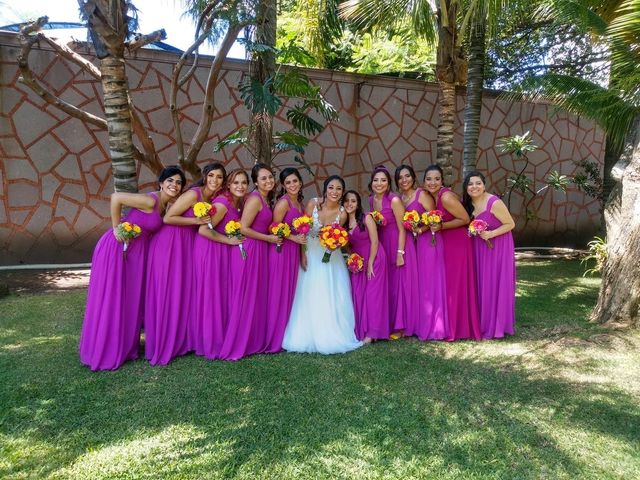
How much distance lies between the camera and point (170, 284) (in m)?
4.54

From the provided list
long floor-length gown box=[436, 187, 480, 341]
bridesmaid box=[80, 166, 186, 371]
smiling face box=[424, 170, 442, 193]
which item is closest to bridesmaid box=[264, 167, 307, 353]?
bridesmaid box=[80, 166, 186, 371]

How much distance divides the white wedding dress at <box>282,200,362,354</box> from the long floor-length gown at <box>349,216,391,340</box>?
0.34ft

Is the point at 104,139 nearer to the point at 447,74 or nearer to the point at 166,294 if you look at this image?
the point at 166,294

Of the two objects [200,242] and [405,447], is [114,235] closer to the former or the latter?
[200,242]

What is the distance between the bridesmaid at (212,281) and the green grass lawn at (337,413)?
9.4 inches

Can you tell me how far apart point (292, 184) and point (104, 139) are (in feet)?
19.5

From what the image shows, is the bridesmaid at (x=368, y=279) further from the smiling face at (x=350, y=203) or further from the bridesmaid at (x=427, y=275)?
the bridesmaid at (x=427, y=275)

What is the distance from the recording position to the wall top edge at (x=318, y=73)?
848 centimetres

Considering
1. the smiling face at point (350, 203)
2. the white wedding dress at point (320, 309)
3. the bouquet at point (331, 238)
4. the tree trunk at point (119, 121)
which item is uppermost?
the tree trunk at point (119, 121)

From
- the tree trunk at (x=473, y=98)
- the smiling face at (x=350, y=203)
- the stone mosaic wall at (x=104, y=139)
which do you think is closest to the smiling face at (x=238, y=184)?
the smiling face at (x=350, y=203)

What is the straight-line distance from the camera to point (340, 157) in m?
11.0

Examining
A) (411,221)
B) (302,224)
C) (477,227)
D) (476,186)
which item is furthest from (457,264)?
(302,224)

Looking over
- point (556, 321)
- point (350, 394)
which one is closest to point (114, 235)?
point (350, 394)

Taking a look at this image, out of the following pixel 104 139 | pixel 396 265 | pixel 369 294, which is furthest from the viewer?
pixel 104 139
